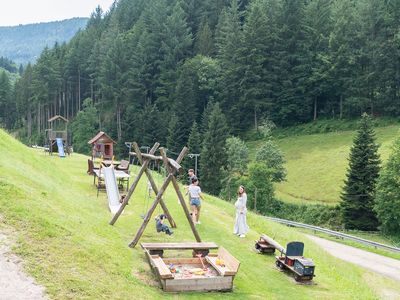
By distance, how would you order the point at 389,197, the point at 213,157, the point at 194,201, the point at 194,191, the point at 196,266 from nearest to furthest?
the point at 196,266, the point at 194,191, the point at 194,201, the point at 389,197, the point at 213,157

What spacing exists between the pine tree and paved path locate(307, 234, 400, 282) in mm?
9475

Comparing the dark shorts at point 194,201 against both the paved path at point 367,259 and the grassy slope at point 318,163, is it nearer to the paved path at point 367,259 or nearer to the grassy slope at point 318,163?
the paved path at point 367,259

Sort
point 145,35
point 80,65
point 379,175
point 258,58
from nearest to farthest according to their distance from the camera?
point 379,175, point 258,58, point 145,35, point 80,65

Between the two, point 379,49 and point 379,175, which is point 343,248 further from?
point 379,49

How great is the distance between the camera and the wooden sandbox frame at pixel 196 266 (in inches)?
498

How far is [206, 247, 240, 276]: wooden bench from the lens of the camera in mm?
13213

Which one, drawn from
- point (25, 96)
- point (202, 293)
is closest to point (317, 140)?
point (202, 293)

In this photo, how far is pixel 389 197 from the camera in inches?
1673

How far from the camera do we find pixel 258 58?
83.2 metres

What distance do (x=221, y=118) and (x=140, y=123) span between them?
882 inches

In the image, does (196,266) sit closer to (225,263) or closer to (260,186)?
(225,263)

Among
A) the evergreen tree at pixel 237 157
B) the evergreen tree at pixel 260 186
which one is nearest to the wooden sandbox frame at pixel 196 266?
the evergreen tree at pixel 260 186

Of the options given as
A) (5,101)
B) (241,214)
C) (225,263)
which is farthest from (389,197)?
(5,101)

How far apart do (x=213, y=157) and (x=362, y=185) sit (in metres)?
22.6
